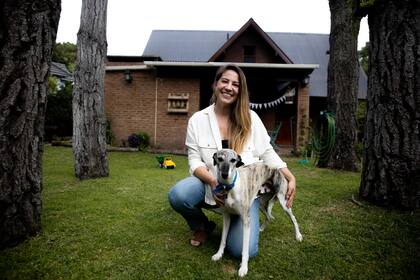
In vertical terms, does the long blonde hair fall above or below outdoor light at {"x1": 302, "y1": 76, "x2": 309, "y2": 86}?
below

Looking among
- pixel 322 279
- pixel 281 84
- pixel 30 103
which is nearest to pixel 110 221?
pixel 30 103

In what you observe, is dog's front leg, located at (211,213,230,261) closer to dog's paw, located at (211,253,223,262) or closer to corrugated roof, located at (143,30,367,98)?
dog's paw, located at (211,253,223,262)

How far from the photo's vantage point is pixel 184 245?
2.61 m

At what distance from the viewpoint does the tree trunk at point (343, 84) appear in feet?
20.5

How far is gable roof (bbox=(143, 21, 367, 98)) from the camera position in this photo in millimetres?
15234

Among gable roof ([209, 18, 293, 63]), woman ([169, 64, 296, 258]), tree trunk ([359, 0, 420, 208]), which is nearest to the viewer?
woman ([169, 64, 296, 258])

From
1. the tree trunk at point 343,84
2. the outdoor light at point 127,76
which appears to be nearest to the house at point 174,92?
the outdoor light at point 127,76

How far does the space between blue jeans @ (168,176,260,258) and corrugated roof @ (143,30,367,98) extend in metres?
12.9

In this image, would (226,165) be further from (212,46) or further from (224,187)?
(212,46)

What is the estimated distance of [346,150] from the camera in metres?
6.27

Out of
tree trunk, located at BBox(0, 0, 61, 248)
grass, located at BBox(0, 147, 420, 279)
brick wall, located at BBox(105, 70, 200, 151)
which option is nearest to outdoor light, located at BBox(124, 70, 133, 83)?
brick wall, located at BBox(105, 70, 200, 151)

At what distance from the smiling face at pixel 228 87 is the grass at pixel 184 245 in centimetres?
135

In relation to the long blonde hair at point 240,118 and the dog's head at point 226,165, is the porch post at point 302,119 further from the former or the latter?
the dog's head at point 226,165

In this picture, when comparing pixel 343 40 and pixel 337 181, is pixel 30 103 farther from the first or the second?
pixel 343 40
